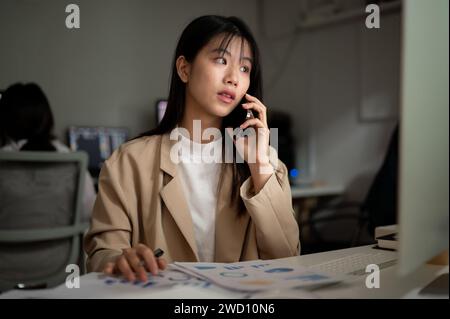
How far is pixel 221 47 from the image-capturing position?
110cm

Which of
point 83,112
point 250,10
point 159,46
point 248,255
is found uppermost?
point 250,10

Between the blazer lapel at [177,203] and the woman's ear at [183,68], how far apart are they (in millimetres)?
250

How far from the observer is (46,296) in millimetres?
606

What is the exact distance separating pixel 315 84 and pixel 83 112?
187 cm

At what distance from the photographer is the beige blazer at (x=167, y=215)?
99 cm

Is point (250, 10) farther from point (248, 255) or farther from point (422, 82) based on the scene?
point (422, 82)

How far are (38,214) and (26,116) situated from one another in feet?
1.93

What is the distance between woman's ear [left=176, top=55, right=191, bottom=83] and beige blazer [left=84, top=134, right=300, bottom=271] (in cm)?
20

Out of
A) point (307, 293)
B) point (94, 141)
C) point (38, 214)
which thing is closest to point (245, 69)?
point (307, 293)

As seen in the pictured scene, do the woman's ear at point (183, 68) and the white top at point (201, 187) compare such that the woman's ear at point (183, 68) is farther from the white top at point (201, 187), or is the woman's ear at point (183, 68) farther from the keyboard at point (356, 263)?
the keyboard at point (356, 263)

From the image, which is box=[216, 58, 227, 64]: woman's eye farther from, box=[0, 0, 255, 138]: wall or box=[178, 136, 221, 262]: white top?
box=[0, 0, 255, 138]: wall

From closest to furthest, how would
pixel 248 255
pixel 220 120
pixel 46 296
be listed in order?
1. pixel 46 296
2. pixel 248 255
3. pixel 220 120

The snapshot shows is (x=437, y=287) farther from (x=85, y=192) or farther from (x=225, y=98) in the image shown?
(x=85, y=192)
